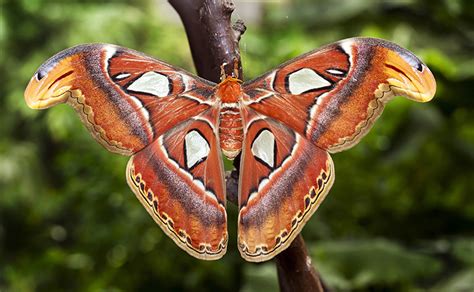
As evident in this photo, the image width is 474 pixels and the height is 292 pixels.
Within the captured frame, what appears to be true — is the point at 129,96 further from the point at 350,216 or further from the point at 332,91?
the point at 350,216

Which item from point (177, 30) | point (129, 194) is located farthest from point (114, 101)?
point (177, 30)

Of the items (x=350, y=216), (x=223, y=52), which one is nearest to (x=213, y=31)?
(x=223, y=52)

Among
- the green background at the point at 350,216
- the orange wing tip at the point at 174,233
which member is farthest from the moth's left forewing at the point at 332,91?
the green background at the point at 350,216

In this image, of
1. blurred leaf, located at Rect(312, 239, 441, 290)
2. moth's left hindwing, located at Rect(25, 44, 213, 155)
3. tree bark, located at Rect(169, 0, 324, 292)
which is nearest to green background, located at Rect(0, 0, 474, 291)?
blurred leaf, located at Rect(312, 239, 441, 290)

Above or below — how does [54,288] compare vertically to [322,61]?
below

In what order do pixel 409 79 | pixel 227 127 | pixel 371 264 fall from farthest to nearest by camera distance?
pixel 371 264, pixel 227 127, pixel 409 79

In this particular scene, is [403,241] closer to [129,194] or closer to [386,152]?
[386,152]

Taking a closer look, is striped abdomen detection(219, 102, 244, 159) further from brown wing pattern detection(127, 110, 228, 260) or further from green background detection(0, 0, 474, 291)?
green background detection(0, 0, 474, 291)

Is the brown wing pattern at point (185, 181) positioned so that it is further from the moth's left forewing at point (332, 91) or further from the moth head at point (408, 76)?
the moth head at point (408, 76)
